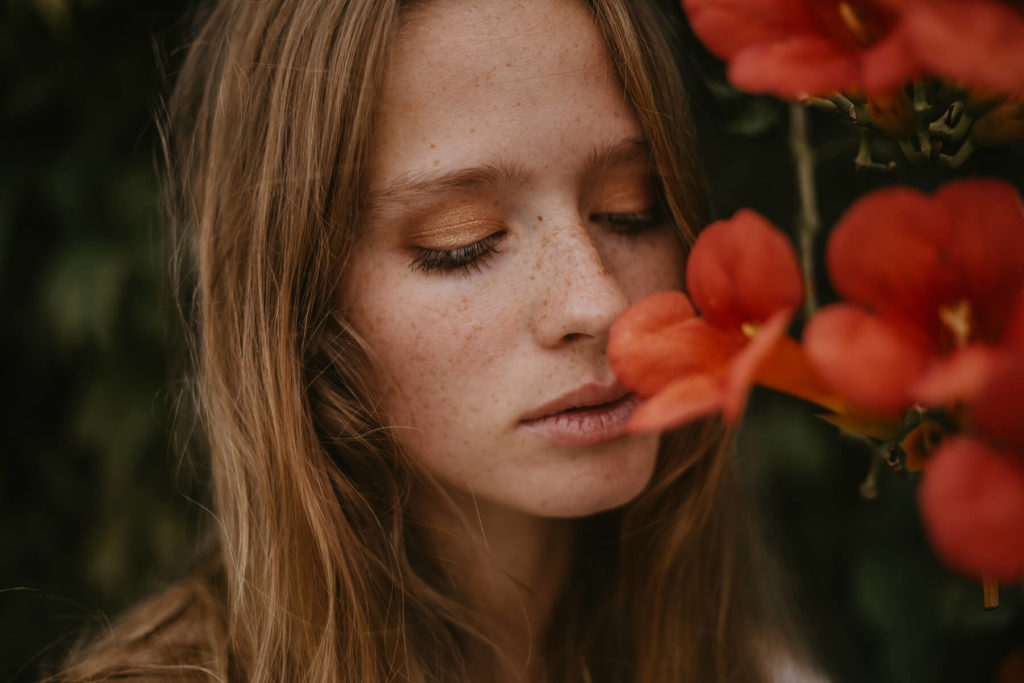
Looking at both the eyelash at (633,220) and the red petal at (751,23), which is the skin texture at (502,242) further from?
the red petal at (751,23)

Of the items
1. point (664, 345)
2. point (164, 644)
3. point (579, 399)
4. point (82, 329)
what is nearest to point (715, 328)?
point (664, 345)

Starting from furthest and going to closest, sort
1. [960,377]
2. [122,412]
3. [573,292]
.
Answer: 1. [122,412]
2. [573,292]
3. [960,377]

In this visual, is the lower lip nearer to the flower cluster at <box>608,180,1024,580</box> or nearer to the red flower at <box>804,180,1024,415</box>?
the flower cluster at <box>608,180,1024,580</box>

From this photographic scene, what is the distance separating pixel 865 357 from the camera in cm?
48

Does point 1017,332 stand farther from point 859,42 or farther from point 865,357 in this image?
point 859,42

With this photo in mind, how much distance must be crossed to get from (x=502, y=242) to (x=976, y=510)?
77 centimetres

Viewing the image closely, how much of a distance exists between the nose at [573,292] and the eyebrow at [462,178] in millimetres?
98

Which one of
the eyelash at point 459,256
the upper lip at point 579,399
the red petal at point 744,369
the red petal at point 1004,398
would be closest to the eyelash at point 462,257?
the eyelash at point 459,256

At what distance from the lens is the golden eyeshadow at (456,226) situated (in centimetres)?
110

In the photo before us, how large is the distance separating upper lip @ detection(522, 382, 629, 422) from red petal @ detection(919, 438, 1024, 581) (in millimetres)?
647

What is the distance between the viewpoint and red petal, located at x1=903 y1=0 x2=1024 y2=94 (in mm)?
455

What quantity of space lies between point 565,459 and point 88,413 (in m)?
1.36

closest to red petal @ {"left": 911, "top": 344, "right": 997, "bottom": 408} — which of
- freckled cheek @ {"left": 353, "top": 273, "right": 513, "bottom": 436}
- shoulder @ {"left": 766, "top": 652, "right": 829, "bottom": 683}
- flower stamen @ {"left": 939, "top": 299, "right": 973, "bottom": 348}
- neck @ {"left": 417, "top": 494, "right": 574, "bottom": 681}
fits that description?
flower stamen @ {"left": 939, "top": 299, "right": 973, "bottom": 348}

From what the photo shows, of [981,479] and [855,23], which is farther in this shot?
[855,23]
